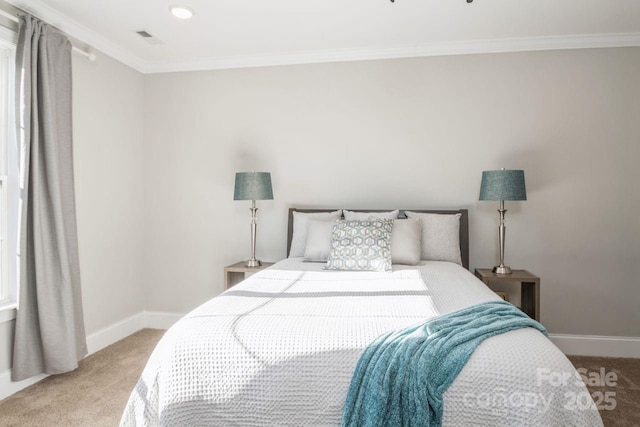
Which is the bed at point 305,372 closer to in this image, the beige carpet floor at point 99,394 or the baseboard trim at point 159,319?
the beige carpet floor at point 99,394

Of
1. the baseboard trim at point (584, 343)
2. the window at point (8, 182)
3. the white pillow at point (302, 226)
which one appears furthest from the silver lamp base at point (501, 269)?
the window at point (8, 182)

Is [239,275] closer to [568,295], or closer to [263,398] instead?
[263,398]

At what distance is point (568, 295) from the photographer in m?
3.39

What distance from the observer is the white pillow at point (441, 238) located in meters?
3.15

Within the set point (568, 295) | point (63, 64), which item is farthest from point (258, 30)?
point (568, 295)

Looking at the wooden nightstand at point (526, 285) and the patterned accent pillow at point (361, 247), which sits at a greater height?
the patterned accent pillow at point (361, 247)

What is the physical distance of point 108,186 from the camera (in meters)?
3.54

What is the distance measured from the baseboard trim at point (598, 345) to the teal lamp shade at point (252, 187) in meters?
2.66

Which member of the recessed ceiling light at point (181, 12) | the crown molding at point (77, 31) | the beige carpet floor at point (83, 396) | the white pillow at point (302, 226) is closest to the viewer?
the beige carpet floor at point (83, 396)

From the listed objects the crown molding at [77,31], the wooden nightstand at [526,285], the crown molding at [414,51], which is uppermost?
the crown molding at [77,31]

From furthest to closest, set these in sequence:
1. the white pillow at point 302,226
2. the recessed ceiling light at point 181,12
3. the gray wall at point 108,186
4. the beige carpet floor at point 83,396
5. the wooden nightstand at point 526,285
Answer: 1. the white pillow at point 302,226
2. the gray wall at point 108,186
3. the wooden nightstand at point 526,285
4. the recessed ceiling light at point 181,12
5. the beige carpet floor at point 83,396

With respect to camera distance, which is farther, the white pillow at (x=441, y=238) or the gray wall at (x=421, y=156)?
the gray wall at (x=421, y=156)

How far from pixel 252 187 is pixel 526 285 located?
2314 mm

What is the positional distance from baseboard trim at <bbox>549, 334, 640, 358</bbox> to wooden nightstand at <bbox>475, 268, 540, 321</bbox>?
19.8 inches
